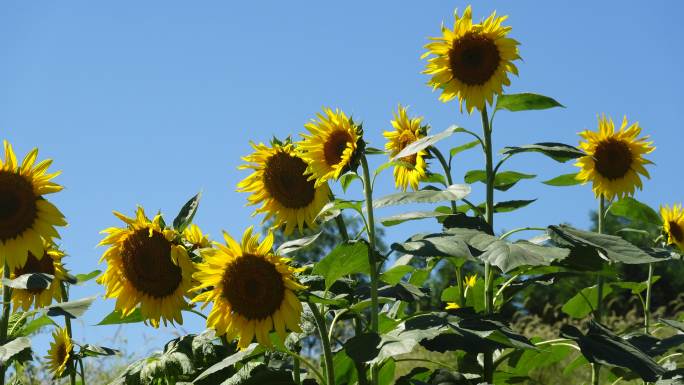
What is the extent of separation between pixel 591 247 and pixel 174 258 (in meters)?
1.41

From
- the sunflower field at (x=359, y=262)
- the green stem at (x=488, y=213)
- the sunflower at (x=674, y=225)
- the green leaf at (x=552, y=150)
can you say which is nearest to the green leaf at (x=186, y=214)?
the sunflower field at (x=359, y=262)

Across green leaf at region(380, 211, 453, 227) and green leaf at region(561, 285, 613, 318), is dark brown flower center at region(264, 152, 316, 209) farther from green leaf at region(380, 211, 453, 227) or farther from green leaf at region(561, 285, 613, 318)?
green leaf at region(561, 285, 613, 318)

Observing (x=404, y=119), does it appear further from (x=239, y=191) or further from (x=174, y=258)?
(x=174, y=258)

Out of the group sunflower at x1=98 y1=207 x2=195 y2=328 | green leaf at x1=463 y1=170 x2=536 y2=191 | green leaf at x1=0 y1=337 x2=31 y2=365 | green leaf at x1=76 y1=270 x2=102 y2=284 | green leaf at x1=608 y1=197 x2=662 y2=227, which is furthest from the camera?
green leaf at x1=608 y1=197 x2=662 y2=227

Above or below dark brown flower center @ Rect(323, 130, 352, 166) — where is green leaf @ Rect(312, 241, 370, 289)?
below

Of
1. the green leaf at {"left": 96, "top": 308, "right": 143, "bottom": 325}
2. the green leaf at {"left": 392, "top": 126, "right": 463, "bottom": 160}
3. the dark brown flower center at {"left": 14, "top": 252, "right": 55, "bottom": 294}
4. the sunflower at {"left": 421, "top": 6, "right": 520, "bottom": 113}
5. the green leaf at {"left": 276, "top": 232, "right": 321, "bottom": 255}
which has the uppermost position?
the sunflower at {"left": 421, "top": 6, "right": 520, "bottom": 113}

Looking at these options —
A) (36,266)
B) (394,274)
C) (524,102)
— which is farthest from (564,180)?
(36,266)

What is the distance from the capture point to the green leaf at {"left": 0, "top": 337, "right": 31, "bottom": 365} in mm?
3309

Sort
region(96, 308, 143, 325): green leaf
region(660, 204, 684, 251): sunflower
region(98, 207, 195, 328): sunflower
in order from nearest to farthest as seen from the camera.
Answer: region(98, 207, 195, 328): sunflower
region(96, 308, 143, 325): green leaf
region(660, 204, 684, 251): sunflower

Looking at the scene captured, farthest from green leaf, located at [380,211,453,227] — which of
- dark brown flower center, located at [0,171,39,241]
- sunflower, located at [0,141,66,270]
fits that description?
dark brown flower center, located at [0,171,39,241]

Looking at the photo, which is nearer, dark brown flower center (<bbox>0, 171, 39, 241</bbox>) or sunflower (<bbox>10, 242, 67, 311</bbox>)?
dark brown flower center (<bbox>0, 171, 39, 241</bbox>)

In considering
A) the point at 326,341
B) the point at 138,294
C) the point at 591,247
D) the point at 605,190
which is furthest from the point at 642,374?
the point at 138,294

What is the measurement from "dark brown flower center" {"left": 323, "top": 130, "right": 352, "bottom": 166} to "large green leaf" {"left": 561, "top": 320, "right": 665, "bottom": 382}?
103 cm

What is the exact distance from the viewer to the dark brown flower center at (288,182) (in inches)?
144
